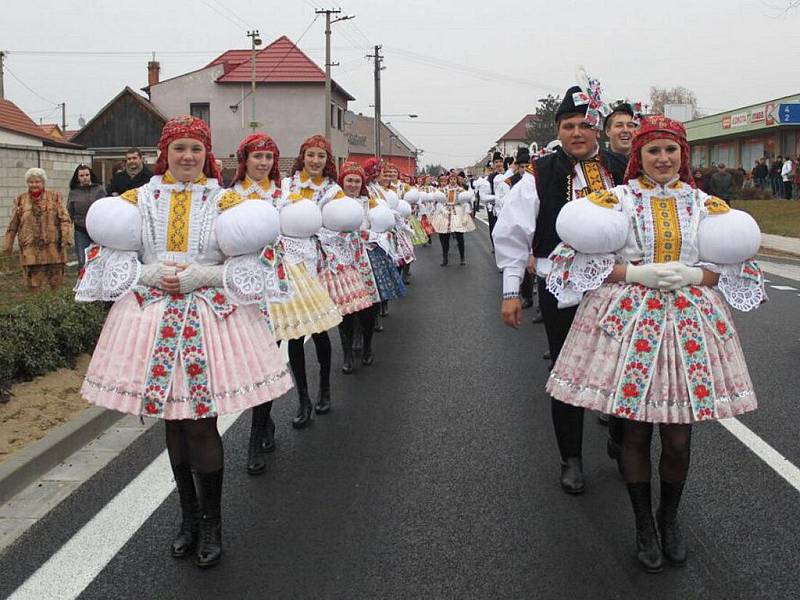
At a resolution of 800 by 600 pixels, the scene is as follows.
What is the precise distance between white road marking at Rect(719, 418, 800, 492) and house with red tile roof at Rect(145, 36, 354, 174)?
1795 inches

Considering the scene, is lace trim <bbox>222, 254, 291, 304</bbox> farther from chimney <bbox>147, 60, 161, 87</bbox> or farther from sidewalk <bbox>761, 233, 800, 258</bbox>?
chimney <bbox>147, 60, 161, 87</bbox>

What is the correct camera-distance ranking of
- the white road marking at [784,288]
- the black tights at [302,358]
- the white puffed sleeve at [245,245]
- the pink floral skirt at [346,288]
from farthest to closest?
the white road marking at [784,288], the pink floral skirt at [346,288], the black tights at [302,358], the white puffed sleeve at [245,245]

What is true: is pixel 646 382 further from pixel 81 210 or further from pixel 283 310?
pixel 81 210

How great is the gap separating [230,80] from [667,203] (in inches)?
1950

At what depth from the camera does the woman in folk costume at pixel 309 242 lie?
19.1 feet

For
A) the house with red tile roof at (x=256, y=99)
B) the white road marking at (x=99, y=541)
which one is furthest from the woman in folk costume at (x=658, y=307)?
the house with red tile roof at (x=256, y=99)

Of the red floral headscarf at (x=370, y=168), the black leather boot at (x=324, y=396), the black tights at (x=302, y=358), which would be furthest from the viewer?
the red floral headscarf at (x=370, y=168)

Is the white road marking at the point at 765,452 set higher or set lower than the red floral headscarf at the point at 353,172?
lower

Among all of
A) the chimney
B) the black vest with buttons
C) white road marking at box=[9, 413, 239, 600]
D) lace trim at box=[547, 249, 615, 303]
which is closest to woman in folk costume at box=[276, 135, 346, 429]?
white road marking at box=[9, 413, 239, 600]

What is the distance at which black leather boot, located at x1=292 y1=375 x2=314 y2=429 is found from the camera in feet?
19.5

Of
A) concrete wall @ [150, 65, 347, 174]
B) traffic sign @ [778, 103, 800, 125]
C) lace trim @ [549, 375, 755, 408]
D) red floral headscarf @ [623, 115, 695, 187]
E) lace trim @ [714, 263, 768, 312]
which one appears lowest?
lace trim @ [549, 375, 755, 408]

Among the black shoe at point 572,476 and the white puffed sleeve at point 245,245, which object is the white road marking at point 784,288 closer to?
the black shoe at point 572,476

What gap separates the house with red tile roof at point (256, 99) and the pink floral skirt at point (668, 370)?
47277mm

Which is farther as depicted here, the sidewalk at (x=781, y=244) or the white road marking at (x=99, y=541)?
the sidewalk at (x=781, y=244)
